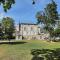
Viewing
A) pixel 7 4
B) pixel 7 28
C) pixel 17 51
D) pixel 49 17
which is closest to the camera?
pixel 7 4

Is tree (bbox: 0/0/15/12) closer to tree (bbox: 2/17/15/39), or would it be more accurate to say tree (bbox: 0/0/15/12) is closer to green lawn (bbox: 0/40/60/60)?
green lawn (bbox: 0/40/60/60)

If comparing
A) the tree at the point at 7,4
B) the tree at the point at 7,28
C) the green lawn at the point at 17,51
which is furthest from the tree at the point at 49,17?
the tree at the point at 7,4

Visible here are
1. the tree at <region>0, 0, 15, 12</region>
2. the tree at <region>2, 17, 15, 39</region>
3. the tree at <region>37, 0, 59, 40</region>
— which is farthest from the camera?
the tree at <region>2, 17, 15, 39</region>

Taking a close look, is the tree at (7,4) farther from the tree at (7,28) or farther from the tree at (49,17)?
the tree at (7,28)

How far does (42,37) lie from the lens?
10138 cm

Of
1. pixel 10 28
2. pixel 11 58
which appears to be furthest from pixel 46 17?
pixel 11 58

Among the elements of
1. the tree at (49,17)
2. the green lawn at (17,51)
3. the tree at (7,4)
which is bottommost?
the green lawn at (17,51)

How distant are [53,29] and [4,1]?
69.2 m

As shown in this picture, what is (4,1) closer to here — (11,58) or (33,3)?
(33,3)

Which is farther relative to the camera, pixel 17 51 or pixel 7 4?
pixel 17 51

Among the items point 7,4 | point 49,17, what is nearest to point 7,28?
point 49,17

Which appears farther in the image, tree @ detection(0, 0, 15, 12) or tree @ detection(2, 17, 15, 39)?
tree @ detection(2, 17, 15, 39)

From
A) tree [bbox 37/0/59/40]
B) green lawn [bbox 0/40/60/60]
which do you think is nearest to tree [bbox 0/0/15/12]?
green lawn [bbox 0/40/60/60]

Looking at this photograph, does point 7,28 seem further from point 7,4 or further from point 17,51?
point 7,4
